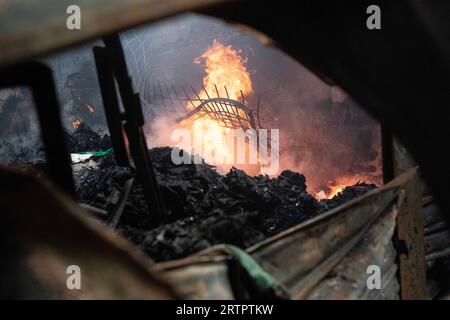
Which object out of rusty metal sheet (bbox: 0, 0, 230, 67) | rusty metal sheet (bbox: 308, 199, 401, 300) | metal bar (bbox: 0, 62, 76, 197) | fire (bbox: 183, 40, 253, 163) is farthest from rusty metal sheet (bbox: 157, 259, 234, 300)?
fire (bbox: 183, 40, 253, 163)

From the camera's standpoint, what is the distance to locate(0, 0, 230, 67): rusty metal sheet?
0.74 meters

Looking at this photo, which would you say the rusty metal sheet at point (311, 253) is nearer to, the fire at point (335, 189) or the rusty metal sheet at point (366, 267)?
the rusty metal sheet at point (366, 267)

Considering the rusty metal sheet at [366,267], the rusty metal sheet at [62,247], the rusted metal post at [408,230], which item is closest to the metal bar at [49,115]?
the rusty metal sheet at [62,247]

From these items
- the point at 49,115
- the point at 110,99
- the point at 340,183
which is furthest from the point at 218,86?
the point at 49,115

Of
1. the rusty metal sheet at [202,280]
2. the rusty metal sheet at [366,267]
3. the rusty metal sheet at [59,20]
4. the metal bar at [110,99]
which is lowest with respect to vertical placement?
the rusty metal sheet at [366,267]

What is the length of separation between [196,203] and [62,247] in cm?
444

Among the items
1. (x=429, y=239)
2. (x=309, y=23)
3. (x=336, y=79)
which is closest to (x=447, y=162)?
(x=336, y=79)

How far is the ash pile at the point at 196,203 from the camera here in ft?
7.77

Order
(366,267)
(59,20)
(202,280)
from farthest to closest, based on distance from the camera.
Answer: (366,267)
(202,280)
(59,20)

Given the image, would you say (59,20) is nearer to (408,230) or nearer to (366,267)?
(366,267)

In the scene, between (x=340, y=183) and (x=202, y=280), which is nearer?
(x=202, y=280)

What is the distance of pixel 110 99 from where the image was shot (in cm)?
331

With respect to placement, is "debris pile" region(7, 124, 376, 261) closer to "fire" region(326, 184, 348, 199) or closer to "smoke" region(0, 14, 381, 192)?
"fire" region(326, 184, 348, 199)

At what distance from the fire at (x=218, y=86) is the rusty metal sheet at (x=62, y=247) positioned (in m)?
14.6
